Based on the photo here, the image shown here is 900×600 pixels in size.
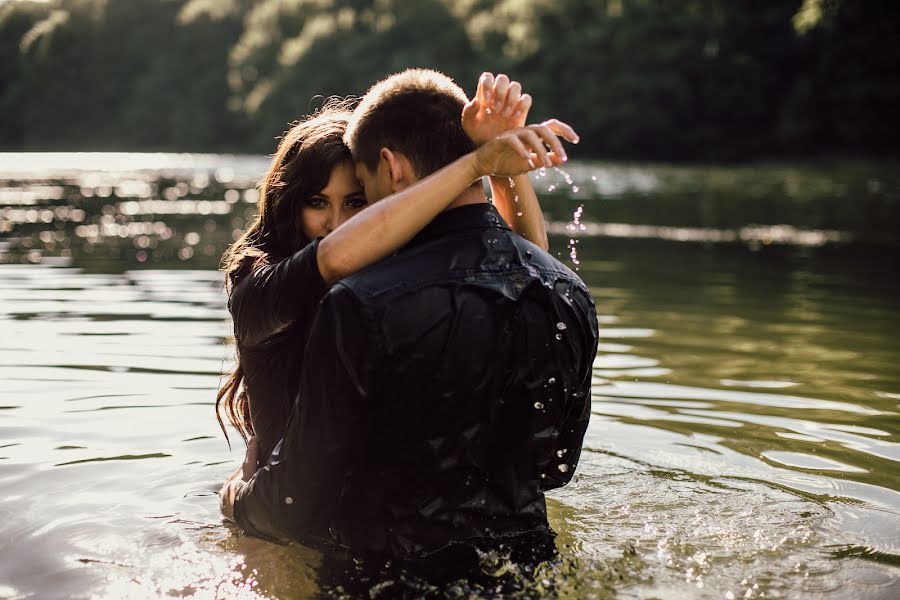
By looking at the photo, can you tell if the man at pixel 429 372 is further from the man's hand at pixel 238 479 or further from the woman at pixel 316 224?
the man's hand at pixel 238 479

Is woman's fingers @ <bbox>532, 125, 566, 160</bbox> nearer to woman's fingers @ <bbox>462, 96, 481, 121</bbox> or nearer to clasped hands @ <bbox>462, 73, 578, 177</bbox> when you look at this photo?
clasped hands @ <bbox>462, 73, 578, 177</bbox>

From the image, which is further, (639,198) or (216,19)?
(216,19)

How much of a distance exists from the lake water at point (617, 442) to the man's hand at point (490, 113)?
4.00ft

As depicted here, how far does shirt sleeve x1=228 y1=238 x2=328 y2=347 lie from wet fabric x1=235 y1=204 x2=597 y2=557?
26 centimetres

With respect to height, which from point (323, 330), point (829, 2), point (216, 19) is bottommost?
point (323, 330)

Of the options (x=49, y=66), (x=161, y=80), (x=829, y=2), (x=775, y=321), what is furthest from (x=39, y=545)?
(x=161, y=80)

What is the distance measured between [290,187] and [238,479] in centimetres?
123

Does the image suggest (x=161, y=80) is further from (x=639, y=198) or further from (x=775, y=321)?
(x=775, y=321)

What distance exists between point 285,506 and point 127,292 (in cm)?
953

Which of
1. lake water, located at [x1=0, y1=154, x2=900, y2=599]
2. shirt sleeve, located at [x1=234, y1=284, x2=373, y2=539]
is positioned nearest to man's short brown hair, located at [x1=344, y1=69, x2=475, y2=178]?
shirt sleeve, located at [x1=234, y1=284, x2=373, y2=539]

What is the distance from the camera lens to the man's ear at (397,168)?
3412 mm

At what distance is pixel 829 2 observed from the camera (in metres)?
22.4

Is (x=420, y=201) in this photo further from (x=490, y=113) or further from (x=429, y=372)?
(x=429, y=372)

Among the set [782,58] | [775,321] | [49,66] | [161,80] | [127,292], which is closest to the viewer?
[775,321]
